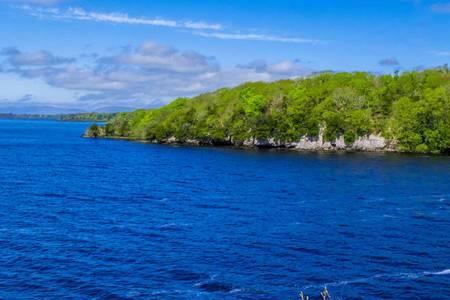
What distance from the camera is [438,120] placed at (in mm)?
189125

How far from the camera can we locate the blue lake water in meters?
50.2

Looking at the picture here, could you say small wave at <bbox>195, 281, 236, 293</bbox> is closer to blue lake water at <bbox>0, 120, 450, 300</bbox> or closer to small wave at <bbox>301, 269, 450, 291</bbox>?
blue lake water at <bbox>0, 120, 450, 300</bbox>

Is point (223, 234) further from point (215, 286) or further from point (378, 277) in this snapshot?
point (378, 277)

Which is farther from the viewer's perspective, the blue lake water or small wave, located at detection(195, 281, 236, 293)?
the blue lake water

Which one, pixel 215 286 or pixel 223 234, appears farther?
pixel 223 234

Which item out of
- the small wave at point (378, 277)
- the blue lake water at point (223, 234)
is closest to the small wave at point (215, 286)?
the blue lake water at point (223, 234)

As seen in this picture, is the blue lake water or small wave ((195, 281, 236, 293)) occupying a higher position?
the blue lake water

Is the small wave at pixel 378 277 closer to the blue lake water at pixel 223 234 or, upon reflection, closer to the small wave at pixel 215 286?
the blue lake water at pixel 223 234

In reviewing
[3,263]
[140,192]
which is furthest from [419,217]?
[3,263]

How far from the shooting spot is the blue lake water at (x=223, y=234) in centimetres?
5025

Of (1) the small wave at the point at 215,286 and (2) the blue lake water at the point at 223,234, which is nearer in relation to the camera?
(1) the small wave at the point at 215,286

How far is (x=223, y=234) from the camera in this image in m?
68.4

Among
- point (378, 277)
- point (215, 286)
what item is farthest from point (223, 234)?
point (378, 277)

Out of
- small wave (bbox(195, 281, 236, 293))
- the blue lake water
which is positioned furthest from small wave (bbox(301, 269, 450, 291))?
small wave (bbox(195, 281, 236, 293))
